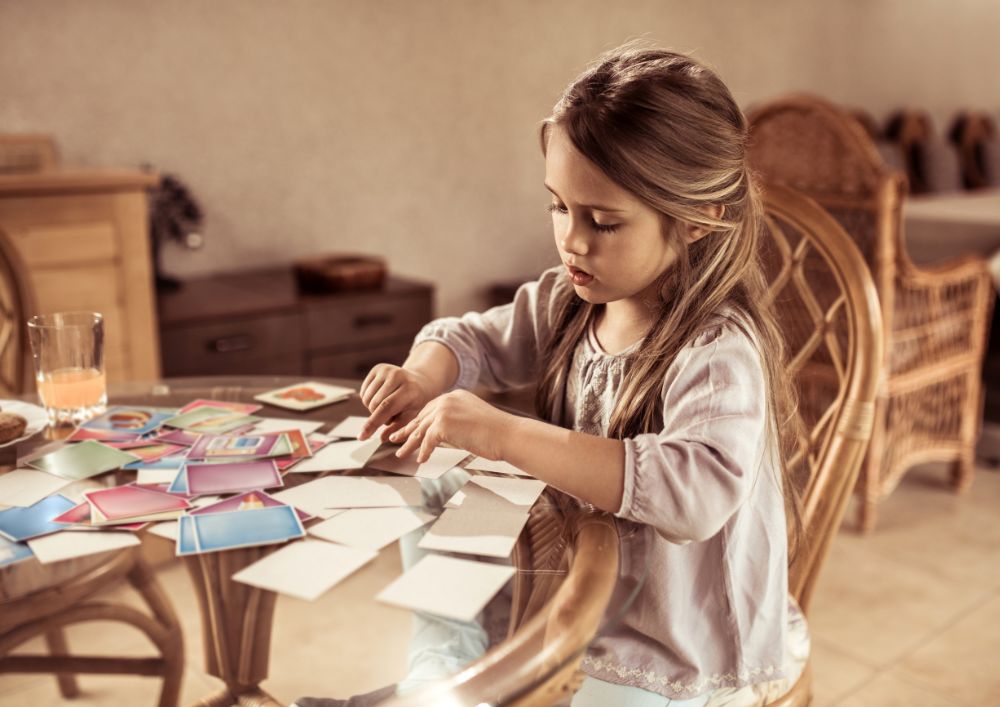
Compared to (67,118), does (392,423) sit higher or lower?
lower

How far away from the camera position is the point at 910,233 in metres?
3.50

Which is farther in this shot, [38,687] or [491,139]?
[491,139]

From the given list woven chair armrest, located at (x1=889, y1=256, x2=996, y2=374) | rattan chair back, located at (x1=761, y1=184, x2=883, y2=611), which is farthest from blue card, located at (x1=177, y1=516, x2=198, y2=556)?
woven chair armrest, located at (x1=889, y1=256, x2=996, y2=374)

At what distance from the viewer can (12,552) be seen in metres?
0.81

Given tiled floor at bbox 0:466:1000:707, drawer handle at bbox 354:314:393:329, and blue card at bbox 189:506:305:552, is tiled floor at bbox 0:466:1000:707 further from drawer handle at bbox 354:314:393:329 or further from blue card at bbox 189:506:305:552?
drawer handle at bbox 354:314:393:329

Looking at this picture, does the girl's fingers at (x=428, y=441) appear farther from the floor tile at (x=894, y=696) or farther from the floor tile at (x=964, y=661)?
the floor tile at (x=964, y=661)

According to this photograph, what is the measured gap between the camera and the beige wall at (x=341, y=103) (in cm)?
270

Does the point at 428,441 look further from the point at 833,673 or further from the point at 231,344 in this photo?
the point at 231,344

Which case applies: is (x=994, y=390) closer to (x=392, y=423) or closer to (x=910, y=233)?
(x=910, y=233)

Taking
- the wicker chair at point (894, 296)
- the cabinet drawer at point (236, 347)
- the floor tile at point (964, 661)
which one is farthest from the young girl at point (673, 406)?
the cabinet drawer at point (236, 347)

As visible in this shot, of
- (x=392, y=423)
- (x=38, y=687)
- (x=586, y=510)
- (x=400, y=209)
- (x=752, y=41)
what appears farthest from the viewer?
(x=752, y=41)

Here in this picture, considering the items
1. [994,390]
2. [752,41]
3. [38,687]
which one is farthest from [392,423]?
[752,41]

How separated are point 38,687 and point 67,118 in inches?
77.0

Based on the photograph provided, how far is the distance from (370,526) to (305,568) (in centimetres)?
9
